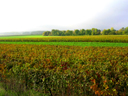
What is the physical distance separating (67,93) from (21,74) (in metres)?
1.87

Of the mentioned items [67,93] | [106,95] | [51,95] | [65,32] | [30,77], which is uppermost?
[65,32]

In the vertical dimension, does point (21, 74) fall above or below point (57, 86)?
above

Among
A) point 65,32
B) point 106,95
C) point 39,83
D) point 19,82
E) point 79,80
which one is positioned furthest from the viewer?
point 65,32

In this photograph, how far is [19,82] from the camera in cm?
382

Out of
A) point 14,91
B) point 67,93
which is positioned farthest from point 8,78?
point 67,93

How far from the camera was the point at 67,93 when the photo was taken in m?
3.26

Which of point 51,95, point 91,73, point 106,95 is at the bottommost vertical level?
point 51,95

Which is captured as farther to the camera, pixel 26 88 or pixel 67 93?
pixel 26 88

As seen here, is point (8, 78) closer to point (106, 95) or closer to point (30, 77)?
point (30, 77)

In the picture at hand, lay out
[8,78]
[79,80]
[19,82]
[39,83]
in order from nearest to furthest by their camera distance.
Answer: [79,80]
[39,83]
[19,82]
[8,78]

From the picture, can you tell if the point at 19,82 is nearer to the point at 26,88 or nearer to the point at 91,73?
the point at 26,88

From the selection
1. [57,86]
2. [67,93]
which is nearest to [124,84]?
[67,93]

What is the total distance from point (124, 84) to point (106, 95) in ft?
2.02

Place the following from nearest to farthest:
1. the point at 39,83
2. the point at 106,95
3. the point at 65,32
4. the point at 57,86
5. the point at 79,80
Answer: the point at 106,95
the point at 79,80
the point at 57,86
the point at 39,83
the point at 65,32
